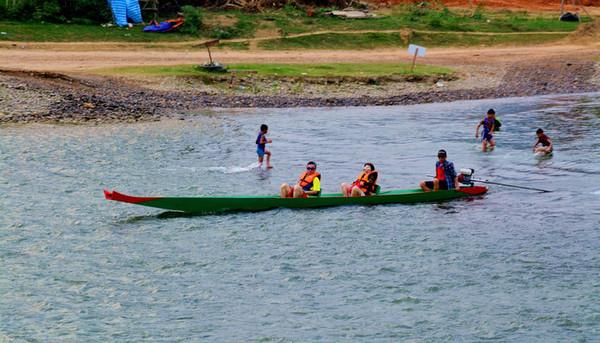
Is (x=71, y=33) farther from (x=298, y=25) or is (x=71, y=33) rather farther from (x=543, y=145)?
(x=543, y=145)

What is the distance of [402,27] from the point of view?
2168 inches

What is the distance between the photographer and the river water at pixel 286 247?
17.3 metres

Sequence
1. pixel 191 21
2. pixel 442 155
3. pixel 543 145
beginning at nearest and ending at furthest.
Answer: pixel 442 155
pixel 543 145
pixel 191 21

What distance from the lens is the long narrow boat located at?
2348 cm

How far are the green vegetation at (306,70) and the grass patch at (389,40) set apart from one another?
405 cm

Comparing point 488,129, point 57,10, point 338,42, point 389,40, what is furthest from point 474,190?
point 57,10

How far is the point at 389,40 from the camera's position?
53.5 m

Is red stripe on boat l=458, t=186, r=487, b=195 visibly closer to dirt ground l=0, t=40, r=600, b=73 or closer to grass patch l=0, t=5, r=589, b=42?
dirt ground l=0, t=40, r=600, b=73

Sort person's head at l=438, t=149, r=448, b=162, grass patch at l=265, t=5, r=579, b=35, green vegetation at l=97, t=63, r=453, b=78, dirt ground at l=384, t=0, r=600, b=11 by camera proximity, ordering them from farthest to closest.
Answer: dirt ground at l=384, t=0, r=600, b=11, grass patch at l=265, t=5, r=579, b=35, green vegetation at l=97, t=63, r=453, b=78, person's head at l=438, t=149, r=448, b=162

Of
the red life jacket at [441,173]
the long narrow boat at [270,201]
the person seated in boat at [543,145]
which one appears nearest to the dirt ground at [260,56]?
the person seated in boat at [543,145]

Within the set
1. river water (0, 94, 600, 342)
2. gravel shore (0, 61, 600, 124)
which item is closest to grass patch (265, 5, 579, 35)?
gravel shore (0, 61, 600, 124)

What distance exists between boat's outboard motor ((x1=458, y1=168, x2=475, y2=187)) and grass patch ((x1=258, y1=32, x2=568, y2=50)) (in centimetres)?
2605

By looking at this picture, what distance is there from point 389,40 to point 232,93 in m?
13.8

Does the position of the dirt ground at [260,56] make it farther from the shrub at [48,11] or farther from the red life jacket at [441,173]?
the red life jacket at [441,173]
